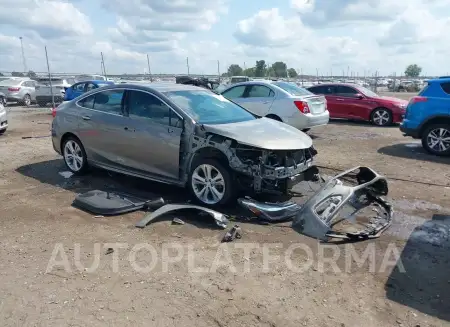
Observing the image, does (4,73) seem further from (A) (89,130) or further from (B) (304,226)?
(B) (304,226)

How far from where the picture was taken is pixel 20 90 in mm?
24203

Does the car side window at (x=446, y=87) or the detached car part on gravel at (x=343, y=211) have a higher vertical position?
the car side window at (x=446, y=87)

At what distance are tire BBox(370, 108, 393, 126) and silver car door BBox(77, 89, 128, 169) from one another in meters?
10.6

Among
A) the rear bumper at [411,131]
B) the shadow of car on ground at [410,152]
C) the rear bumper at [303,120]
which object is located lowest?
the shadow of car on ground at [410,152]

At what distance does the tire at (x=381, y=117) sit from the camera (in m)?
14.7

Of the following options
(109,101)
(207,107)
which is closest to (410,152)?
(207,107)

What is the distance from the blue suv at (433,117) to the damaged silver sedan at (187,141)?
4.73 meters

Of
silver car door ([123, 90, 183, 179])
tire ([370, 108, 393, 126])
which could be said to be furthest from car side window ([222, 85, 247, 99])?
silver car door ([123, 90, 183, 179])

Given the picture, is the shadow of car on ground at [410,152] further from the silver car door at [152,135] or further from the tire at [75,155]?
the tire at [75,155]

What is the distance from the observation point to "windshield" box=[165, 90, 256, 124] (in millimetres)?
6285

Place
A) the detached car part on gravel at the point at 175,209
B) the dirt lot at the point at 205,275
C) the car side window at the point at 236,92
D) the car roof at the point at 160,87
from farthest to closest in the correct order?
the car side window at the point at 236,92 → the car roof at the point at 160,87 → the detached car part on gravel at the point at 175,209 → the dirt lot at the point at 205,275

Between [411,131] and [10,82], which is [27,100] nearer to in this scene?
[10,82]

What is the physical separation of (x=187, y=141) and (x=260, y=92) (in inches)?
245

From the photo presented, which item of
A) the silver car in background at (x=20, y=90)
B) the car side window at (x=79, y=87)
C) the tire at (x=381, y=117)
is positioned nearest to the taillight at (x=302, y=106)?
the tire at (x=381, y=117)
